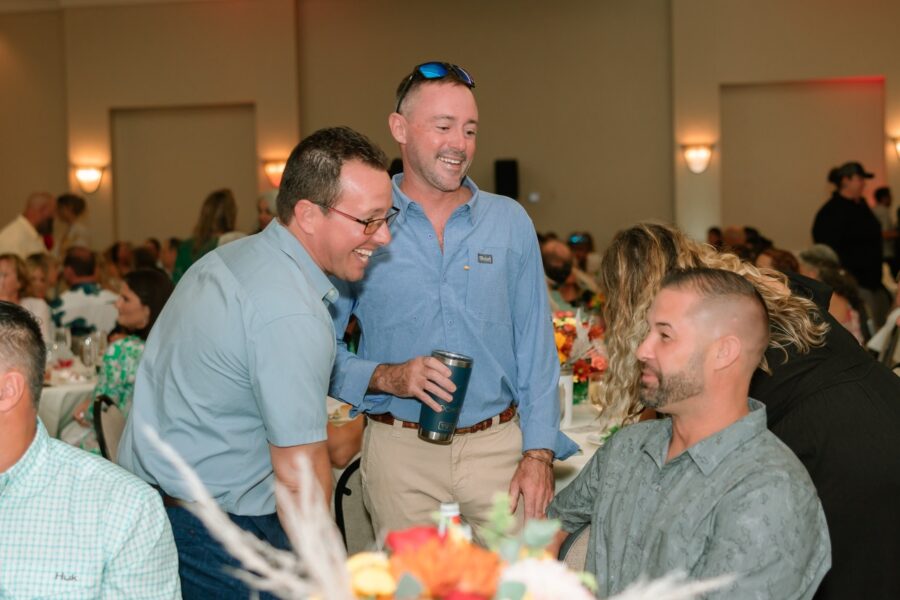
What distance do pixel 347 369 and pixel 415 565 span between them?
1613 millimetres

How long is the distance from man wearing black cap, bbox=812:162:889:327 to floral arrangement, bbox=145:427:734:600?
7.56 m

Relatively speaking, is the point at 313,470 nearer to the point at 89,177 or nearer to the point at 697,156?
the point at 697,156

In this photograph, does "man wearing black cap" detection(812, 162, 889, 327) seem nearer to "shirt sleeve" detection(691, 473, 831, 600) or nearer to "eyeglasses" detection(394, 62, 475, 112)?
"eyeglasses" detection(394, 62, 475, 112)

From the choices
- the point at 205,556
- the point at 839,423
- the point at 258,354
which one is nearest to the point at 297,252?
the point at 258,354

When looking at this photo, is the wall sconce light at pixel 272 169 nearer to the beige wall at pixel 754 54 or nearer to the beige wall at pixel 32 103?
the beige wall at pixel 32 103

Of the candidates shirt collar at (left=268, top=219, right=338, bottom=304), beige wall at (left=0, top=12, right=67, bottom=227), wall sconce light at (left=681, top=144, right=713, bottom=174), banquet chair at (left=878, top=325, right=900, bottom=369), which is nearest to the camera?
shirt collar at (left=268, top=219, right=338, bottom=304)

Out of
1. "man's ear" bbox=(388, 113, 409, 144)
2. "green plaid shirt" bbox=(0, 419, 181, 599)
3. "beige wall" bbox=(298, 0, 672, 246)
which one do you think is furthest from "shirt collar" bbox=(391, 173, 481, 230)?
"beige wall" bbox=(298, 0, 672, 246)

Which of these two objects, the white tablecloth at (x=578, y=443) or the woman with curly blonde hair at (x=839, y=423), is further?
the white tablecloth at (x=578, y=443)

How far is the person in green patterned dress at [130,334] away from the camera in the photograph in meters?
4.49

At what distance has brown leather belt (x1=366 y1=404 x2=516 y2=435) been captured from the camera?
8.72 ft

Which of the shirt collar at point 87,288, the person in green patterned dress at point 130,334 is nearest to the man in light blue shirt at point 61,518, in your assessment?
the person in green patterned dress at point 130,334

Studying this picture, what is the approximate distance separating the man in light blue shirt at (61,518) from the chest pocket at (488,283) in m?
0.99

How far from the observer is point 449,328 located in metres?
2.62

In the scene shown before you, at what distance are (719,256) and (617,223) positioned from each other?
35.6 feet
